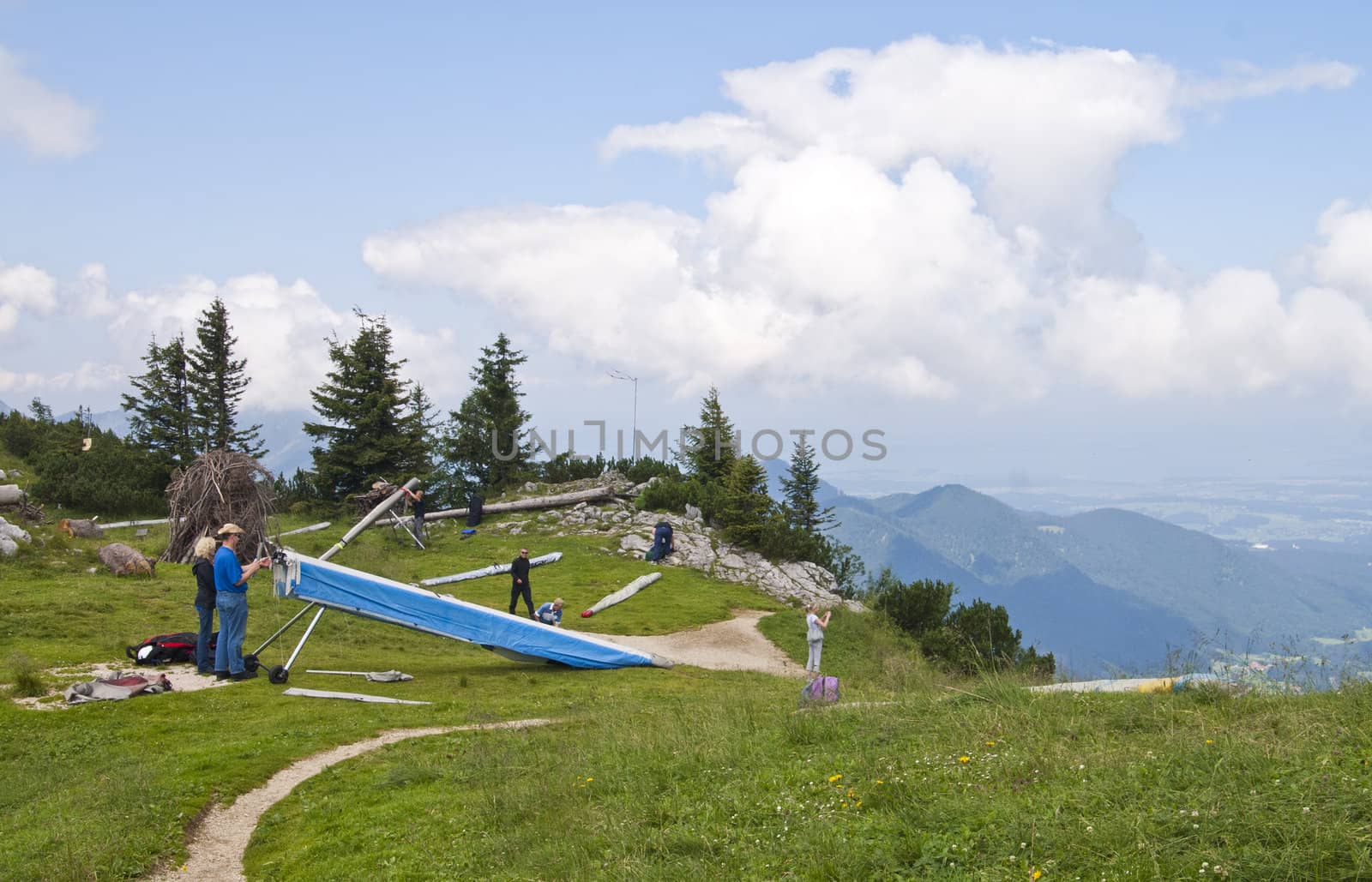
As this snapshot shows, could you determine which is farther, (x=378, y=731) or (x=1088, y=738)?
(x=378, y=731)

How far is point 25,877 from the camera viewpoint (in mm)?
7105

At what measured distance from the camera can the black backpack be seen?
15516mm

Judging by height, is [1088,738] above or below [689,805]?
above

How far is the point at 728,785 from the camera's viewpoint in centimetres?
761

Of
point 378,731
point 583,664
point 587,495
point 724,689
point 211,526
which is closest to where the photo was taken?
point 378,731

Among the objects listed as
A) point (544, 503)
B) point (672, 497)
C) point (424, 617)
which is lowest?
point (424, 617)

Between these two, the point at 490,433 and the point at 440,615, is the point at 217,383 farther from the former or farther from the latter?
the point at 440,615

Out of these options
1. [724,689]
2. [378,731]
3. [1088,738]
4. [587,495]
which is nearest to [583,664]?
[724,689]

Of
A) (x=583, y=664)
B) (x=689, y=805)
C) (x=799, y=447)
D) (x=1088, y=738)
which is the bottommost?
(x=583, y=664)

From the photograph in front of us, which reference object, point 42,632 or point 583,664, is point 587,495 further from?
point 42,632

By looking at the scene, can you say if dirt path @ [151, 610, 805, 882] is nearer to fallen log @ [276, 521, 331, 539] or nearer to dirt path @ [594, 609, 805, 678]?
dirt path @ [594, 609, 805, 678]

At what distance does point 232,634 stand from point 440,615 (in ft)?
13.0

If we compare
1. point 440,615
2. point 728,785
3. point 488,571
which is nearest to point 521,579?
point 440,615

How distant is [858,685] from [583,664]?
689 cm
